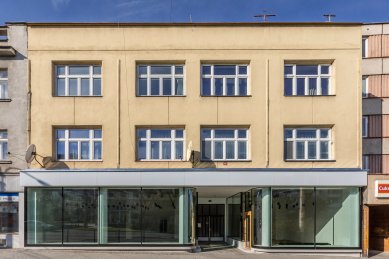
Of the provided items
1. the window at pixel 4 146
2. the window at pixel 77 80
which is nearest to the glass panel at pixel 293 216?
the window at pixel 77 80

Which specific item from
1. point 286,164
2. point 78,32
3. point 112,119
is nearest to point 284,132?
point 286,164

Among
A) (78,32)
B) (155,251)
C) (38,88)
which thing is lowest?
(155,251)

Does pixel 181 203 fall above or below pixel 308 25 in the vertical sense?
below

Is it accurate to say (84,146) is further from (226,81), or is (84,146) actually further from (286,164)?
(286,164)

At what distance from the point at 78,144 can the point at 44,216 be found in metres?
3.39

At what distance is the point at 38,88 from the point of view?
16.4 meters

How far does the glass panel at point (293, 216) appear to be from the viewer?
634 inches

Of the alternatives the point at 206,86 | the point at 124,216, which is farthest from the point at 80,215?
the point at 206,86

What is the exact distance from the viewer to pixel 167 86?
16.6 m

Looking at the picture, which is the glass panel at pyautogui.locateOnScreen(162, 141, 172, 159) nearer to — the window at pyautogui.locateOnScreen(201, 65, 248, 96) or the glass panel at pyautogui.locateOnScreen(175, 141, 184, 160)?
the glass panel at pyautogui.locateOnScreen(175, 141, 184, 160)

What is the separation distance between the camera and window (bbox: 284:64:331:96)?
650 inches

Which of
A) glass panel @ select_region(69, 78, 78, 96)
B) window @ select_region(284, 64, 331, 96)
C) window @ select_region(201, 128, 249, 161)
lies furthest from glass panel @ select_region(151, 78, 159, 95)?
window @ select_region(284, 64, 331, 96)

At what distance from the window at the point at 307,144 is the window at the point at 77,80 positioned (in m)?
8.55

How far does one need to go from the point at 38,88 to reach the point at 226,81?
8.17 metres
